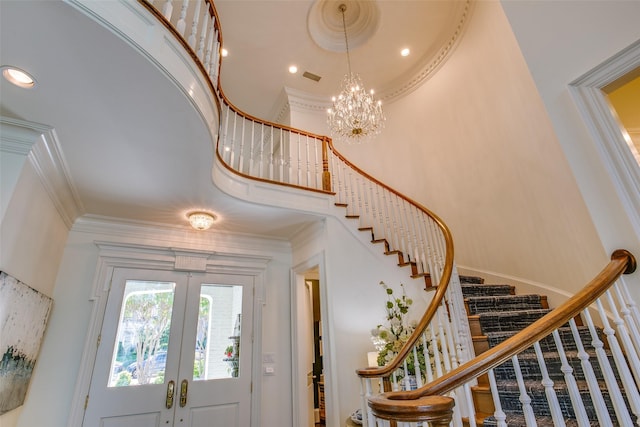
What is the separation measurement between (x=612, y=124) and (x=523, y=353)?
1.91 m

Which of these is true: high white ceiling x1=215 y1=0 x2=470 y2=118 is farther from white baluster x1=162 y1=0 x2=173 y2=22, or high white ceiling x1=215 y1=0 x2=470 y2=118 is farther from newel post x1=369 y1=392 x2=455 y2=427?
newel post x1=369 y1=392 x2=455 y2=427

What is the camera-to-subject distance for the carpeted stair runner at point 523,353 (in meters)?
2.23

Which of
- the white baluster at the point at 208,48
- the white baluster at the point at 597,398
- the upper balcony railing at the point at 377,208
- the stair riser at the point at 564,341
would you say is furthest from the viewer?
the stair riser at the point at 564,341

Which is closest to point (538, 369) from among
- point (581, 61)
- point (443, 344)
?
point (443, 344)

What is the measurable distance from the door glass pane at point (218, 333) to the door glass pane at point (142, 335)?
0.38m

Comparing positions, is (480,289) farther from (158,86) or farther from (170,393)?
(158,86)

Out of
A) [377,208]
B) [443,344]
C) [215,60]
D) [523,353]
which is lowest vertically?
[523,353]

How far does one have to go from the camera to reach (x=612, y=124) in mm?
2182

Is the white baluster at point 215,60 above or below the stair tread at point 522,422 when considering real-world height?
above

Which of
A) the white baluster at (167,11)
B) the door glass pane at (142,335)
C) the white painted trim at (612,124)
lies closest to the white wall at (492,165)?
the white painted trim at (612,124)

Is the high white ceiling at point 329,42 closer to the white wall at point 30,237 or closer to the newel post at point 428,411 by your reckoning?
the white wall at point 30,237

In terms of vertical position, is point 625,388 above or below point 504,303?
below

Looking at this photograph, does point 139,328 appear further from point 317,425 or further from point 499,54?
point 499,54

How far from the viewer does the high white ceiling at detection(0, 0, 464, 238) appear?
168cm
